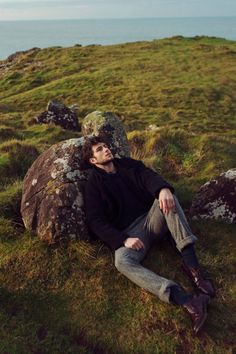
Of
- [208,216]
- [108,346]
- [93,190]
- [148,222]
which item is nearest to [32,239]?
[93,190]

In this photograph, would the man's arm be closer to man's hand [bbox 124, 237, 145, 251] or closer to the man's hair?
man's hand [bbox 124, 237, 145, 251]

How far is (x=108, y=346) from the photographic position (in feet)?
23.1

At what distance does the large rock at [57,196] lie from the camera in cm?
908

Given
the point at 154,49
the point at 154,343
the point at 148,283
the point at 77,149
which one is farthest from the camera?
the point at 154,49

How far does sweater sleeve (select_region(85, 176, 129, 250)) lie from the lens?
8.09 metres

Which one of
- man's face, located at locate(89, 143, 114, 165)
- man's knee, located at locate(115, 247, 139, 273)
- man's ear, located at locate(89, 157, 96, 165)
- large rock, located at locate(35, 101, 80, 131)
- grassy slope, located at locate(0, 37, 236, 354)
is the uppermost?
man's face, located at locate(89, 143, 114, 165)

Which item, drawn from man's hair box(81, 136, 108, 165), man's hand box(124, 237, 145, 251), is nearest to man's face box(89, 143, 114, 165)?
man's hair box(81, 136, 108, 165)

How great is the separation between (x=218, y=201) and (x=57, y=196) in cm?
362

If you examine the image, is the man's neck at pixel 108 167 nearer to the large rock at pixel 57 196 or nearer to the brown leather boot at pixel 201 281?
the large rock at pixel 57 196

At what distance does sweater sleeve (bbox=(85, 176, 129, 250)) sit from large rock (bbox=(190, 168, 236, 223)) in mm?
2734

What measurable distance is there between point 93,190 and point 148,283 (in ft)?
6.97

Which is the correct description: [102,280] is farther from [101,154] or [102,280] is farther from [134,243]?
[101,154]

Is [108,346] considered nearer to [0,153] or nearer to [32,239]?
[32,239]

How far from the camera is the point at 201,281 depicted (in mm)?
7605
